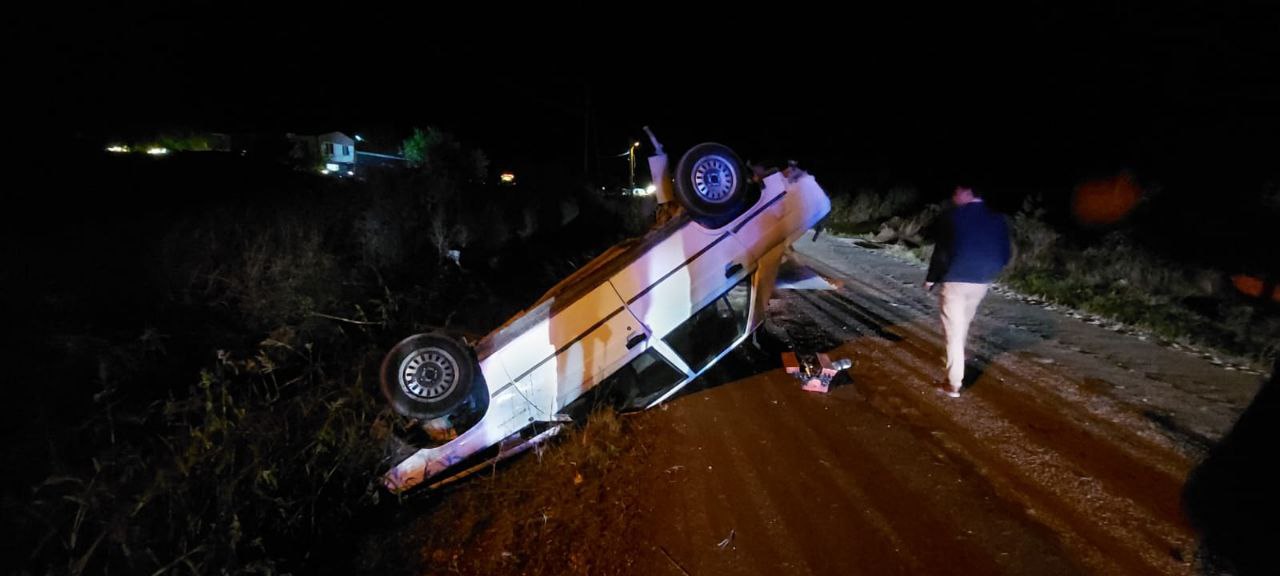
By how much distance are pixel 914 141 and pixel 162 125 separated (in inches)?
1733

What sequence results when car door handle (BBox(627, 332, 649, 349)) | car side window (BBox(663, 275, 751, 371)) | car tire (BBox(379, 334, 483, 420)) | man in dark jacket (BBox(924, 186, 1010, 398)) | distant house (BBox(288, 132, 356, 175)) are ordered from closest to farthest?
car tire (BBox(379, 334, 483, 420))
car door handle (BBox(627, 332, 649, 349))
man in dark jacket (BBox(924, 186, 1010, 398))
car side window (BBox(663, 275, 751, 371))
distant house (BBox(288, 132, 356, 175))

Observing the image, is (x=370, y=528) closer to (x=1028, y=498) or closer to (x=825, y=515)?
(x=825, y=515)

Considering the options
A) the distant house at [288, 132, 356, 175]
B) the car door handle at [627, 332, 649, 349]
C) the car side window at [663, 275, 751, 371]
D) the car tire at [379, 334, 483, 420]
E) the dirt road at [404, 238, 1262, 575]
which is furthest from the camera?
the distant house at [288, 132, 356, 175]

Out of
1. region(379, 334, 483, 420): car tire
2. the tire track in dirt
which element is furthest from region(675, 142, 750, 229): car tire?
the tire track in dirt

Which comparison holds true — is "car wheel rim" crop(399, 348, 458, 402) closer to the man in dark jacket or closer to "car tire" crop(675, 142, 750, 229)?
"car tire" crop(675, 142, 750, 229)

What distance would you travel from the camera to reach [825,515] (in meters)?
3.08

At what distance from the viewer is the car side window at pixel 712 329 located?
4148 mm

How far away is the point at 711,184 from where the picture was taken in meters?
4.07

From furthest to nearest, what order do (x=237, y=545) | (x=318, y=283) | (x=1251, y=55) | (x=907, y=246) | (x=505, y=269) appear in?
(x=1251, y=55) → (x=907, y=246) → (x=505, y=269) → (x=318, y=283) → (x=237, y=545)

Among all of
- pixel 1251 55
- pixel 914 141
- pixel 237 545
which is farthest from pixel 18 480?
pixel 914 141

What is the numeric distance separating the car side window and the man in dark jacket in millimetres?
1380

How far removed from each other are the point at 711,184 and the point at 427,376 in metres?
2.25

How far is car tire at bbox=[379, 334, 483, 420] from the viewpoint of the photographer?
3543 mm

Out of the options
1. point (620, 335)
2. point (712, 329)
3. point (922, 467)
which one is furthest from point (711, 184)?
point (922, 467)
